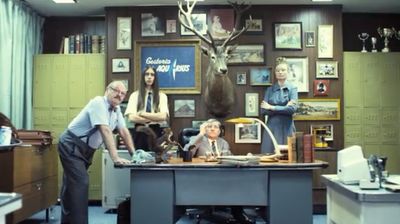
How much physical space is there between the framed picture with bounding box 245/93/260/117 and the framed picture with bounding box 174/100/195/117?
2.27 feet

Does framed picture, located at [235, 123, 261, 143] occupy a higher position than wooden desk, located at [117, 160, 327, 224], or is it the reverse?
framed picture, located at [235, 123, 261, 143]

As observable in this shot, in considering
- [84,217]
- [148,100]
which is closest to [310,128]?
[148,100]

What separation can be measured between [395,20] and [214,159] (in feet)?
13.8

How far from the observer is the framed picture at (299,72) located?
5910 mm

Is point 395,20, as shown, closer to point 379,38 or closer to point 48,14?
point 379,38

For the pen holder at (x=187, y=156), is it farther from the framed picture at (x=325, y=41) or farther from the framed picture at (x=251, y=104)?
the framed picture at (x=325, y=41)

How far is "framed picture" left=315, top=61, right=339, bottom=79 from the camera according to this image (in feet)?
19.4

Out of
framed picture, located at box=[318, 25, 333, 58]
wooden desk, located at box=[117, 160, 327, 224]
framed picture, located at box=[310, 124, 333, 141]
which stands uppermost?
framed picture, located at box=[318, 25, 333, 58]

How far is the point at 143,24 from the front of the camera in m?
6.02

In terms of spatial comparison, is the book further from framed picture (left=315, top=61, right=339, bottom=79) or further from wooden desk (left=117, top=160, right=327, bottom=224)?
framed picture (left=315, top=61, right=339, bottom=79)

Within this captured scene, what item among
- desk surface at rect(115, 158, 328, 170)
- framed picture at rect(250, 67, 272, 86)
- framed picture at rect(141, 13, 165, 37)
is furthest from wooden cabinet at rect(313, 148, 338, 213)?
framed picture at rect(141, 13, 165, 37)

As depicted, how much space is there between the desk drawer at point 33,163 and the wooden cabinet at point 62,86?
1.07 m

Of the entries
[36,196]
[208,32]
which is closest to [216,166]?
[208,32]

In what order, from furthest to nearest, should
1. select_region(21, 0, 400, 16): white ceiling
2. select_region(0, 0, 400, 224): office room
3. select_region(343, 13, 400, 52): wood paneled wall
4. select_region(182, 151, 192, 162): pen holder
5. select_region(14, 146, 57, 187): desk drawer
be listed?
select_region(343, 13, 400, 52): wood paneled wall, select_region(21, 0, 400, 16): white ceiling, select_region(0, 0, 400, 224): office room, select_region(14, 146, 57, 187): desk drawer, select_region(182, 151, 192, 162): pen holder
